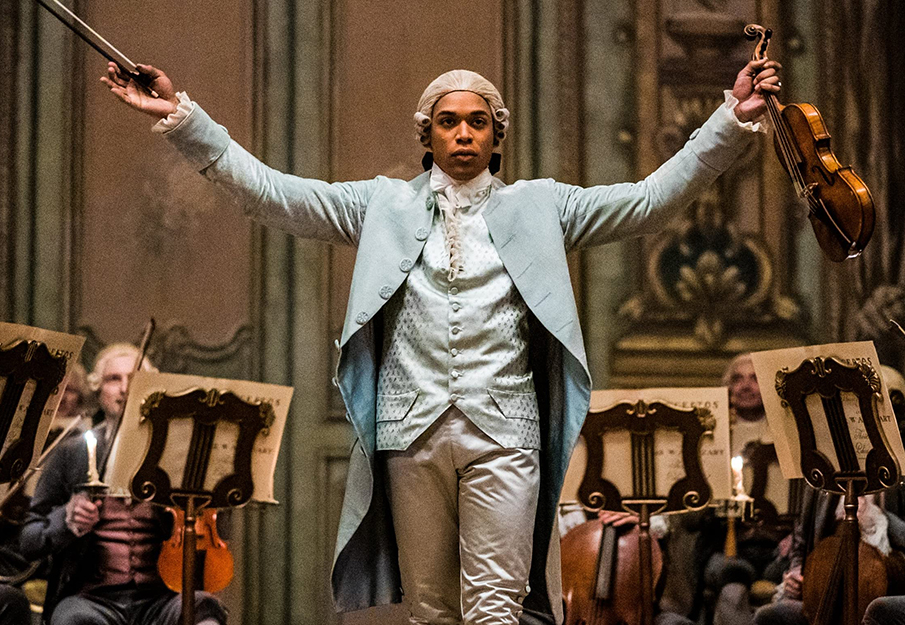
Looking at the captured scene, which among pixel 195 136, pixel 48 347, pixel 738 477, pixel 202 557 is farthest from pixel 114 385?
pixel 195 136

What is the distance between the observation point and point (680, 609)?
17.6ft

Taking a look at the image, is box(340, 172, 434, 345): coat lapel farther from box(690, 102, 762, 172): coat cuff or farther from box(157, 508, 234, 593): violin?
box(157, 508, 234, 593): violin

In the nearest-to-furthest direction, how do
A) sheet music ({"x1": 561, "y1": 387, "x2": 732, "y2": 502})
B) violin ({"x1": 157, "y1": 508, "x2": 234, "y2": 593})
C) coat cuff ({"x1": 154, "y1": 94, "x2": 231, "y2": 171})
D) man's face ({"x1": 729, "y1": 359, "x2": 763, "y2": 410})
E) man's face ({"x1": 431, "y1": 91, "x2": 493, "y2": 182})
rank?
coat cuff ({"x1": 154, "y1": 94, "x2": 231, "y2": 171}) → man's face ({"x1": 431, "y1": 91, "x2": 493, "y2": 182}) → sheet music ({"x1": 561, "y1": 387, "x2": 732, "y2": 502}) → violin ({"x1": 157, "y1": 508, "x2": 234, "y2": 593}) → man's face ({"x1": 729, "y1": 359, "x2": 763, "y2": 410})

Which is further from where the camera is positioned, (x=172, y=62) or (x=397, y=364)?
(x=172, y=62)

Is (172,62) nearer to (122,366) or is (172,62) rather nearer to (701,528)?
(122,366)

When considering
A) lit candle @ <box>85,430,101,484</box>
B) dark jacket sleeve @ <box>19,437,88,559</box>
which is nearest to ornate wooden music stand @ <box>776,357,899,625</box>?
lit candle @ <box>85,430,101,484</box>

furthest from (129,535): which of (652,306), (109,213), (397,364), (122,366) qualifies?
(652,306)

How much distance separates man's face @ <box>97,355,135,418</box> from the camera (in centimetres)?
515

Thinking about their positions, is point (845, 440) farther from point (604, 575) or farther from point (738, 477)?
point (604, 575)

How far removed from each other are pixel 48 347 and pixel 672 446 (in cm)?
221

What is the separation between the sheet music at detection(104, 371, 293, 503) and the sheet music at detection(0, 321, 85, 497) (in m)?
0.71

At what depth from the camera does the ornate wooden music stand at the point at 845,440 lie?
3.85 m

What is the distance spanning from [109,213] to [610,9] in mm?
2724

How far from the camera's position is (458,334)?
2531 millimetres
